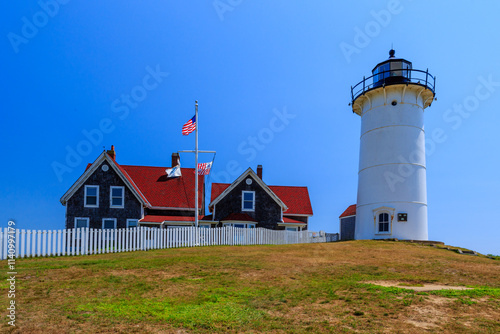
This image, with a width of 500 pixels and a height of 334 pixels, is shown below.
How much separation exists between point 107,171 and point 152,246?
9839 mm

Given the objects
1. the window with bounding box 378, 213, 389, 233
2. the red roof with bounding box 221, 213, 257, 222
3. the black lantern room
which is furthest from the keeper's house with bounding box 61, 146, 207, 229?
the black lantern room

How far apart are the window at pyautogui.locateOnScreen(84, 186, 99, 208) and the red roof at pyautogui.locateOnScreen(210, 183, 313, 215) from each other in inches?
418

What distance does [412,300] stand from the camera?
35.8 ft

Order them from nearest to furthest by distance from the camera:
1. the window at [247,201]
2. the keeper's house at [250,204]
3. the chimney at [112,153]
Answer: the keeper's house at [250,204] → the window at [247,201] → the chimney at [112,153]

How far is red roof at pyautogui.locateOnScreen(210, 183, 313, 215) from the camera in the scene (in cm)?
4019

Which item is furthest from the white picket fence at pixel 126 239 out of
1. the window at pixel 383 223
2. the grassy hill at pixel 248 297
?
the window at pixel 383 223

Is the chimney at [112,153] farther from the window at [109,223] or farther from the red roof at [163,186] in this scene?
the window at [109,223]

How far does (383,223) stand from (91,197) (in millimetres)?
21105

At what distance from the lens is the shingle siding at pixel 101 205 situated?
104 ft

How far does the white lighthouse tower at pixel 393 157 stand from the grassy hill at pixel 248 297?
12.1 metres

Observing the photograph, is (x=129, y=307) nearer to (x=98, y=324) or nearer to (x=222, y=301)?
(x=98, y=324)

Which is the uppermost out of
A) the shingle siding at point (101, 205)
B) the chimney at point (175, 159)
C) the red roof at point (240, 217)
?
the chimney at point (175, 159)

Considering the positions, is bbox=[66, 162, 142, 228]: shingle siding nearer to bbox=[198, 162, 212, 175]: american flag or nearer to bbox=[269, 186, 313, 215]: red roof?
bbox=[198, 162, 212, 175]: american flag

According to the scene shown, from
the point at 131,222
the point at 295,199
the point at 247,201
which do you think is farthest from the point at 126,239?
the point at 295,199
